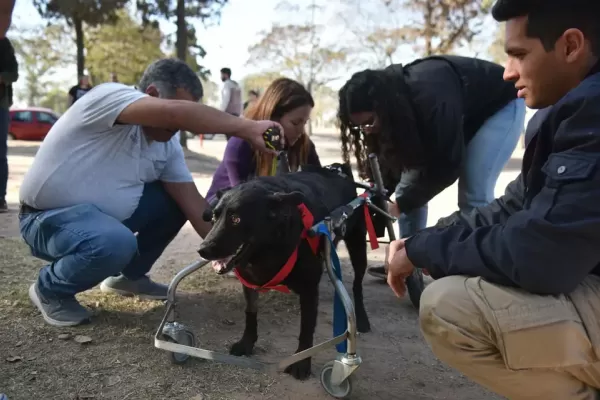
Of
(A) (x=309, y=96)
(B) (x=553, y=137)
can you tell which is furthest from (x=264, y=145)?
(B) (x=553, y=137)

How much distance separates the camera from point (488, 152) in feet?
11.0

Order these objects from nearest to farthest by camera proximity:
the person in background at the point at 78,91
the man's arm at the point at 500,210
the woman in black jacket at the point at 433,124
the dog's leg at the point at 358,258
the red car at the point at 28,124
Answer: the man's arm at the point at 500,210 → the woman in black jacket at the point at 433,124 → the dog's leg at the point at 358,258 → the person in background at the point at 78,91 → the red car at the point at 28,124

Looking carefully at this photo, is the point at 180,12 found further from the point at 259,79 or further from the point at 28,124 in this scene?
the point at 259,79

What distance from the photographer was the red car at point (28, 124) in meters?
20.8

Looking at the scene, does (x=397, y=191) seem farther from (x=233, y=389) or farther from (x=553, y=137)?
(x=553, y=137)

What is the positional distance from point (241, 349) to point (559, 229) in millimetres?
1717

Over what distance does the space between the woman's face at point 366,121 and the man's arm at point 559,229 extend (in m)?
1.41

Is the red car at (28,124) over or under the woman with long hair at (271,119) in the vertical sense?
under

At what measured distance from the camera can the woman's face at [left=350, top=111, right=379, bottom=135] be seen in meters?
2.88

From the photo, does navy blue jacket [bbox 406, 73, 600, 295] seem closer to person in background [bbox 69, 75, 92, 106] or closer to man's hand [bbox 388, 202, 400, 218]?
man's hand [bbox 388, 202, 400, 218]

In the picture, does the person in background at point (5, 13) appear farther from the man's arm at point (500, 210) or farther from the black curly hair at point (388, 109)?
the black curly hair at point (388, 109)

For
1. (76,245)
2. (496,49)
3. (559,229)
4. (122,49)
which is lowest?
(76,245)

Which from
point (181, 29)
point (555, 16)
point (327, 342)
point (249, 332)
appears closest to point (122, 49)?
point (181, 29)

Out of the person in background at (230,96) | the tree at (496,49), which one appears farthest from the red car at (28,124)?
the tree at (496,49)
